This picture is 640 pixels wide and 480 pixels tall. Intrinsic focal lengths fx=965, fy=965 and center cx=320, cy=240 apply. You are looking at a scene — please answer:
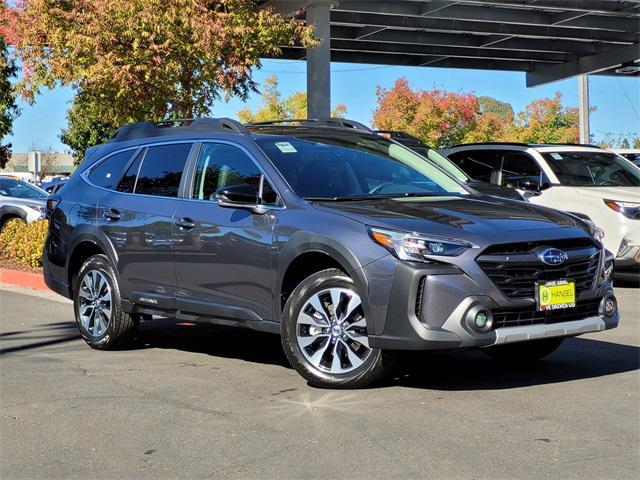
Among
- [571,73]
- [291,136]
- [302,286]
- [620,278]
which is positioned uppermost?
[571,73]

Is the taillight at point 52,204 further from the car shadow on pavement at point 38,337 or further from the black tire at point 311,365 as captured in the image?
the black tire at point 311,365

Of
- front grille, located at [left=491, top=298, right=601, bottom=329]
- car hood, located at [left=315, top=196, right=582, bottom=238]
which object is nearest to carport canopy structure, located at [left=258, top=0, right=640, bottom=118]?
car hood, located at [left=315, top=196, right=582, bottom=238]

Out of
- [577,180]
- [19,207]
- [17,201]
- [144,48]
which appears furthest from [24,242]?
[577,180]

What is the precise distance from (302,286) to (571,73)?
29.0 meters

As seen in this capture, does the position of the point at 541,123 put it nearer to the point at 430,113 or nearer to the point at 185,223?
the point at 430,113

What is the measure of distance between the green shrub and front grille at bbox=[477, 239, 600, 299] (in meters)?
9.67

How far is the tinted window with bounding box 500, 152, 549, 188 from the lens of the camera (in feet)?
42.4

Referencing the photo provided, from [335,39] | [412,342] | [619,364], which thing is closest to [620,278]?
[619,364]

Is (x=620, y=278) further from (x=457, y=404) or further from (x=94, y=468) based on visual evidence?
(x=94, y=468)

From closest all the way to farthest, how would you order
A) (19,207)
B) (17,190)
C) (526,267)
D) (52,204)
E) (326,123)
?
(526,267), (326,123), (52,204), (19,207), (17,190)

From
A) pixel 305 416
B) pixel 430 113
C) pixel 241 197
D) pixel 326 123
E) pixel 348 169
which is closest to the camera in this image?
pixel 305 416

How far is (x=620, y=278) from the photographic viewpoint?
13.1m

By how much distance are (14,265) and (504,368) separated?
9.54 m

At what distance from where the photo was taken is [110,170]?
333 inches
